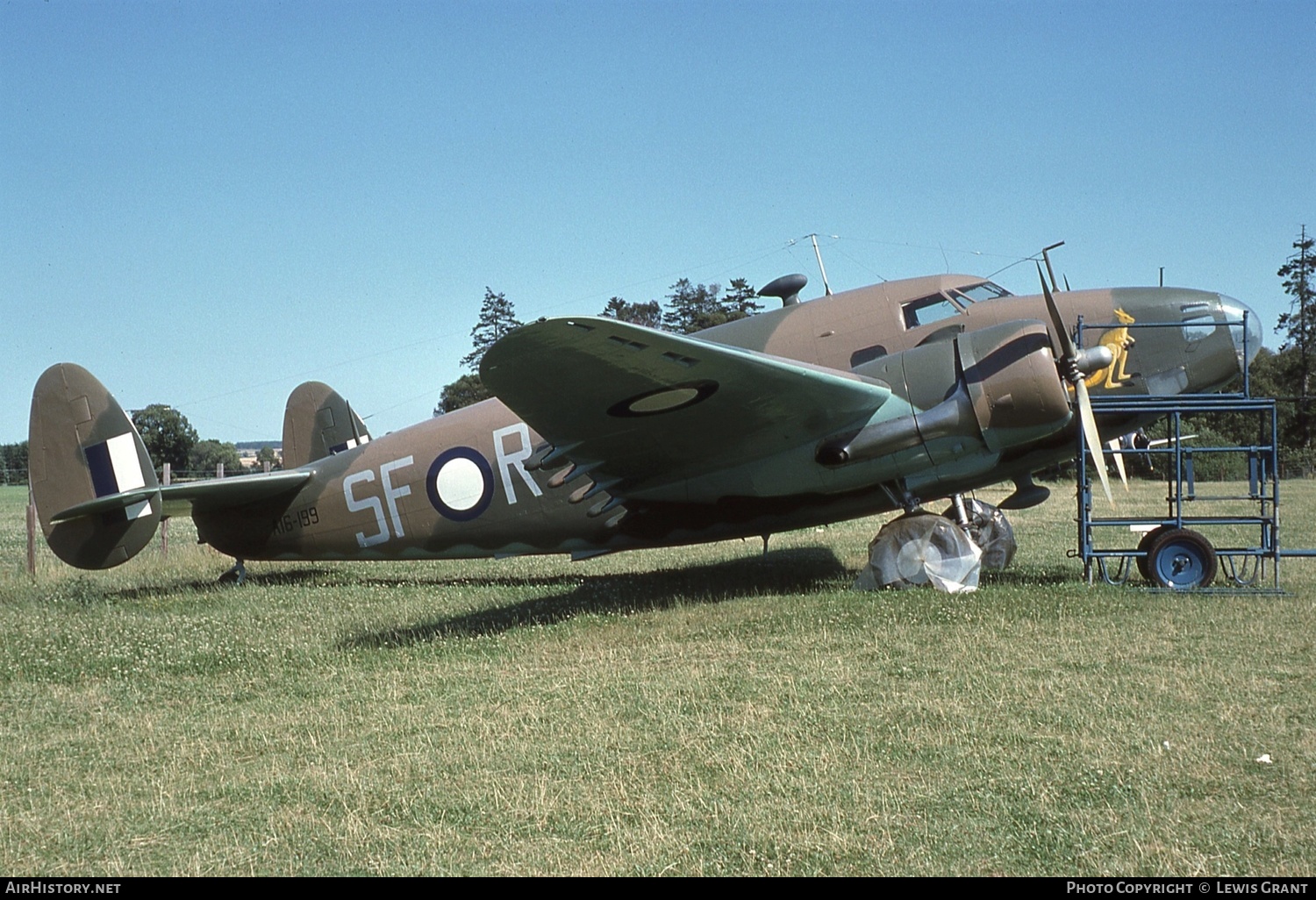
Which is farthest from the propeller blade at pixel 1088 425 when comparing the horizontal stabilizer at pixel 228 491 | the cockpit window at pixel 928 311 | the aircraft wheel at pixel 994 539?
the horizontal stabilizer at pixel 228 491

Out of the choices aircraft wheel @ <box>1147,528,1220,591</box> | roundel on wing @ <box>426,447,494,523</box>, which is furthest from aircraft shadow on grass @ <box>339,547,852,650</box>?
aircraft wheel @ <box>1147,528,1220,591</box>

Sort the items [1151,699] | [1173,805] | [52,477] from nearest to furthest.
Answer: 1. [1173,805]
2. [1151,699]
3. [52,477]

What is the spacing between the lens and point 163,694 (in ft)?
23.9

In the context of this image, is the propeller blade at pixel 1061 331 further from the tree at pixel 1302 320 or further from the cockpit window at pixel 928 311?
the tree at pixel 1302 320

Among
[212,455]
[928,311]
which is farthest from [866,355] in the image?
[212,455]

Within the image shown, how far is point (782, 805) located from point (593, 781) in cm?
97

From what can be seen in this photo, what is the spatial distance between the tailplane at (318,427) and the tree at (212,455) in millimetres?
60275

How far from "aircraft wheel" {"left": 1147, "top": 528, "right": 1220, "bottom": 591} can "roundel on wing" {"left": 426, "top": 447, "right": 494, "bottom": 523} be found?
7.05 m

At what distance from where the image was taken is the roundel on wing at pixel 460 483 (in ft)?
38.1

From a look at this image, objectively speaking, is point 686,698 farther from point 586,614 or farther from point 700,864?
point 586,614

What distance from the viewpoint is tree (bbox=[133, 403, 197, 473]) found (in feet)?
202

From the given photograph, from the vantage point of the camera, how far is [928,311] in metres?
10.5

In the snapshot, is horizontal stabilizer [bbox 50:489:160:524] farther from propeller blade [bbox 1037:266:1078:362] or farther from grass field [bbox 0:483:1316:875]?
propeller blade [bbox 1037:266:1078:362]
